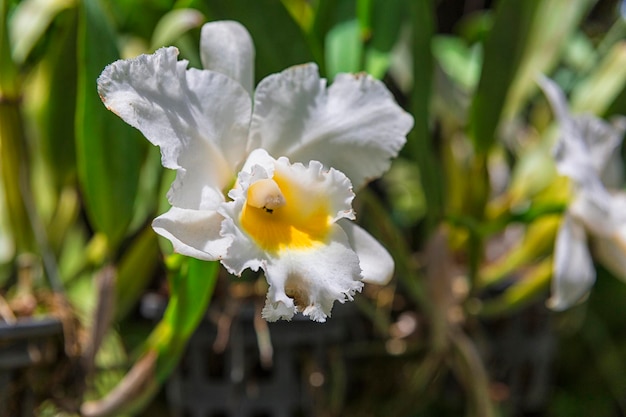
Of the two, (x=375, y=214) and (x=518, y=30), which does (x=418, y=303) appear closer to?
(x=375, y=214)

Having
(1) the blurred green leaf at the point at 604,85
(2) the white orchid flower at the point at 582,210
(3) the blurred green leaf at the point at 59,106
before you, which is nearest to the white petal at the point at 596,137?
(2) the white orchid flower at the point at 582,210

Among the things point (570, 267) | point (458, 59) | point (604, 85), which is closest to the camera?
point (570, 267)

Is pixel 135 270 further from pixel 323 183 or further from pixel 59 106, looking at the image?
pixel 323 183

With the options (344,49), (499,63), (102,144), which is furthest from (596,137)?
(102,144)

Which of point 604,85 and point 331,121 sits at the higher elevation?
point 331,121

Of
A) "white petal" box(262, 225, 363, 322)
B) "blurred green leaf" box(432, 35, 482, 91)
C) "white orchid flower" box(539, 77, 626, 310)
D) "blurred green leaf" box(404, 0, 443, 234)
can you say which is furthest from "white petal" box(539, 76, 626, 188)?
"white petal" box(262, 225, 363, 322)

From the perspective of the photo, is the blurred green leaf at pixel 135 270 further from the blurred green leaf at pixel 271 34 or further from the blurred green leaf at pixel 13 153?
the blurred green leaf at pixel 271 34

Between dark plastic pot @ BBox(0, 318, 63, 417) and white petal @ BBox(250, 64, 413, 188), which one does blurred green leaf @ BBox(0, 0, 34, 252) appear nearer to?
dark plastic pot @ BBox(0, 318, 63, 417)
